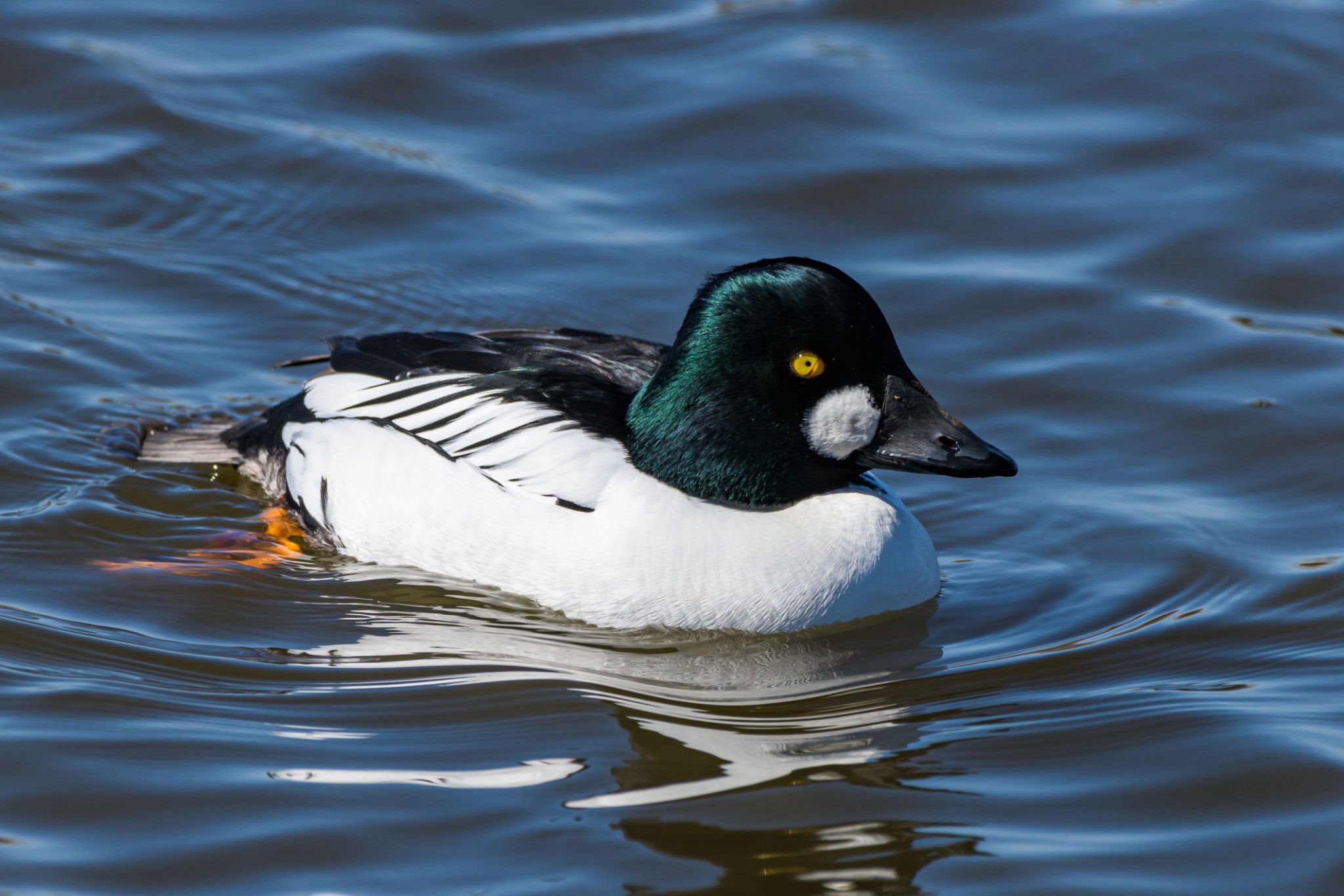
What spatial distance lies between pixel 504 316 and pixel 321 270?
1.17 metres

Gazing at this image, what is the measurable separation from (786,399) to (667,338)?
116 inches

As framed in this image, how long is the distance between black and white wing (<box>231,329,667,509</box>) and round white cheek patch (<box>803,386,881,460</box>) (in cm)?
72

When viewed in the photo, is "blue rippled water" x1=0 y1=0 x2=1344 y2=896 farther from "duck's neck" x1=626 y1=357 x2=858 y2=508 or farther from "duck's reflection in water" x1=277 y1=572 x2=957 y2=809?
"duck's neck" x1=626 y1=357 x2=858 y2=508

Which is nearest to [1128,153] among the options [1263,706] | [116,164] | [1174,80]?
[1174,80]

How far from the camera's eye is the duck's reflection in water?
192 inches

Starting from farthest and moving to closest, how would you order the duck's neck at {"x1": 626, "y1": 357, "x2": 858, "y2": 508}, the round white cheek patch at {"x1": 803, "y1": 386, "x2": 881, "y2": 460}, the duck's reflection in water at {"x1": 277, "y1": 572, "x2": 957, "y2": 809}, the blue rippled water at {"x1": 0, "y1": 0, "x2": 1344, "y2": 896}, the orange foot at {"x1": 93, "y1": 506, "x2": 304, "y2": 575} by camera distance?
the orange foot at {"x1": 93, "y1": 506, "x2": 304, "y2": 575}, the duck's neck at {"x1": 626, "y1": 357, "x2": 858, "y2": 508}, the round white cheek patch at {"x1": 803, "y1": 386, "x2": 881, "y2": 460}, the duck's reflection in water at {"x1": 277, "y1": 572, "x2": 957, "y2": 809}, the blue rippled water at {"x1": 0, "y1": 0, "x2": 1344, "y2": 896}

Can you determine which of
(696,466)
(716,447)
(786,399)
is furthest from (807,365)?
(696,466)

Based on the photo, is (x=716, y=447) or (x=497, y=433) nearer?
(x=716, y=447)

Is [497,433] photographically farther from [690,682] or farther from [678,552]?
[690,682]

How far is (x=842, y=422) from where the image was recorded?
19.1 ft

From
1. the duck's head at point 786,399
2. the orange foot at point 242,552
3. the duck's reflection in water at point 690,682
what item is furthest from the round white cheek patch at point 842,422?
the orange foot at point 242,552

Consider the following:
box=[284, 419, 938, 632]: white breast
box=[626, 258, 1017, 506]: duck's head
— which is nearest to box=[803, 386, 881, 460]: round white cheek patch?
box=[626, 258, 1017, 506]: duck's head

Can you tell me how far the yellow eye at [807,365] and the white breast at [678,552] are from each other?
1.80 feet

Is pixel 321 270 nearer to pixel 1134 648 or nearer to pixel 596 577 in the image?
pixel 596 577
